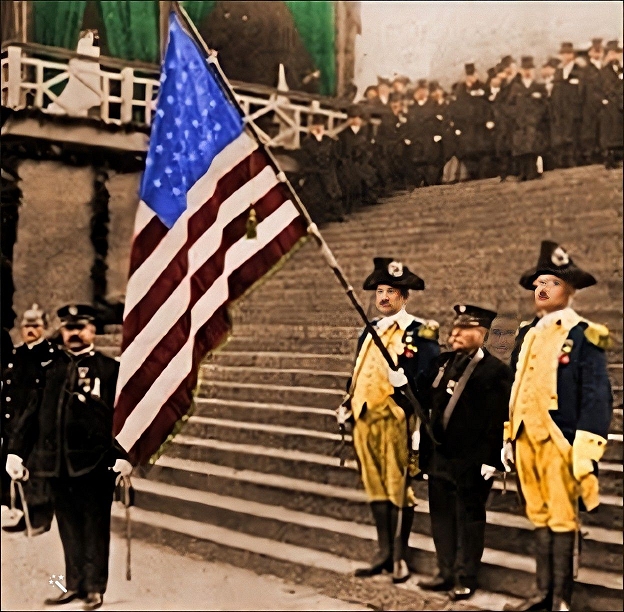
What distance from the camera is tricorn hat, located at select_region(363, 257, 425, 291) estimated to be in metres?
3.28

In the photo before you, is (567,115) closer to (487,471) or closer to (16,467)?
(487,471)

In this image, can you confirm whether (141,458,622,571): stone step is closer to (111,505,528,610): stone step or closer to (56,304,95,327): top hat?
(111,505,528,610): stone step

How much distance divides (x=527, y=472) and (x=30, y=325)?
212cm

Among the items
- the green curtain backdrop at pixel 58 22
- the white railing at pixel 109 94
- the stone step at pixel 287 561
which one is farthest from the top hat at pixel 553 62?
the green curtain backdrop at pixel 58 22

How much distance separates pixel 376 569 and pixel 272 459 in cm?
58

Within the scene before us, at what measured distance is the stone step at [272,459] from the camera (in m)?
3.36

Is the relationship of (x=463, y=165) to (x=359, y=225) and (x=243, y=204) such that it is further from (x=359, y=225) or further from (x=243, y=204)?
(x=243, y=204)

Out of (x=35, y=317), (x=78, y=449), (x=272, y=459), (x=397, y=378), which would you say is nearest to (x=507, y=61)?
(x=397, y=378)

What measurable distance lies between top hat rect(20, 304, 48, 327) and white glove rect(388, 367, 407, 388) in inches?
59.2

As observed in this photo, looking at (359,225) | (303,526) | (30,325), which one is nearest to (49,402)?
(30,325)

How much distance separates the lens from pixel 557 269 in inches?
120

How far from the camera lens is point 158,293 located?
3463 millimetres

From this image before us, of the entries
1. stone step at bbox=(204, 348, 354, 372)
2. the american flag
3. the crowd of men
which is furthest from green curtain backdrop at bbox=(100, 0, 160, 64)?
stone step at bbox=(204, 348, 354, 372)

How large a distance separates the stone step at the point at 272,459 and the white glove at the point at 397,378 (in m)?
0.31
